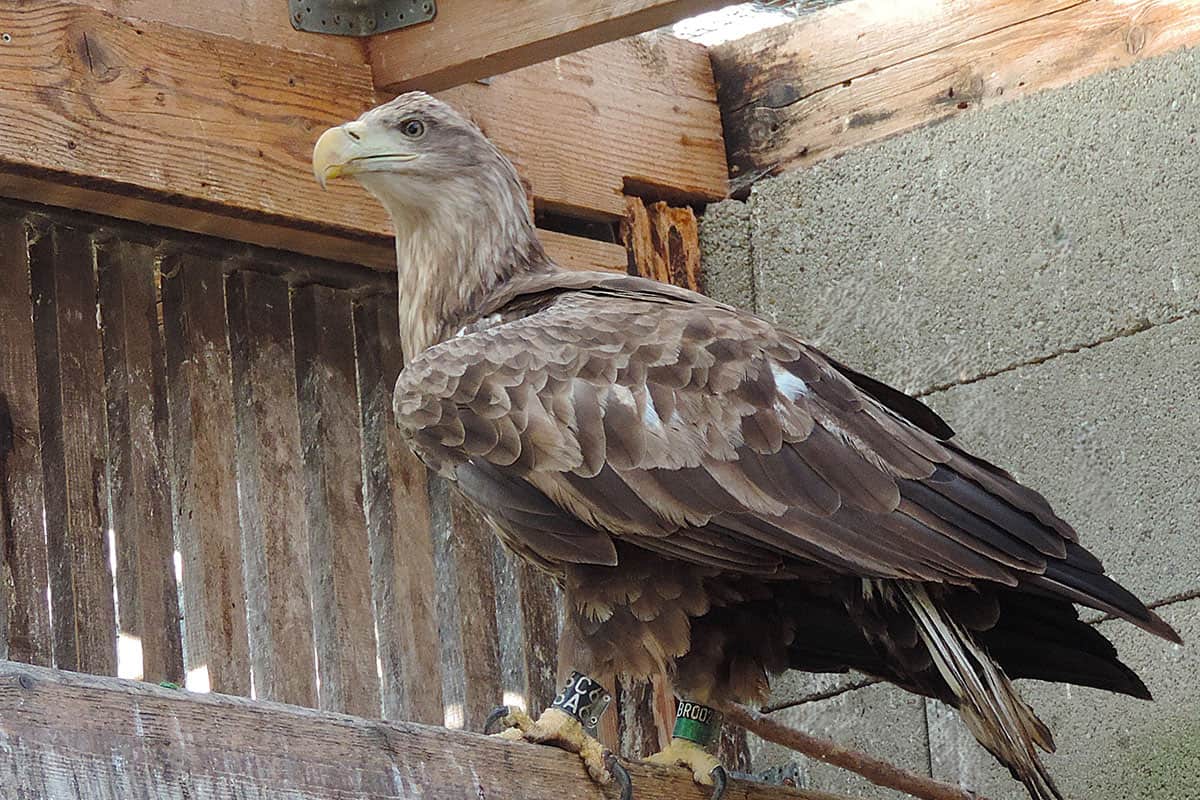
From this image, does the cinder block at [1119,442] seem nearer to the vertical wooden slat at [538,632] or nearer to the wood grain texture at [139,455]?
the vertical wooden slat at [538,632]

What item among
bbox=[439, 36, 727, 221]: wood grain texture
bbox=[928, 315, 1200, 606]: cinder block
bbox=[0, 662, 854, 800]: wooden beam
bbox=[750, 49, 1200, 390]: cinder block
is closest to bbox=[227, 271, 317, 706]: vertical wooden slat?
bbox=[439, 36, 727, 221]: wood grain texture

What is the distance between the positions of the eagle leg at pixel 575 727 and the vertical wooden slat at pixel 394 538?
3.50 feet

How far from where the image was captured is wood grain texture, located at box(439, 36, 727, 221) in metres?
5.89

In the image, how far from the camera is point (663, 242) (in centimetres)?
624

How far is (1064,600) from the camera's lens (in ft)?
14.7

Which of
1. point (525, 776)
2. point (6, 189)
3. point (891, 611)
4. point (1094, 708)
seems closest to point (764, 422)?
point (891, 611)

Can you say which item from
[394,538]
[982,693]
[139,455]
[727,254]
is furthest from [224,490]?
[982,693]

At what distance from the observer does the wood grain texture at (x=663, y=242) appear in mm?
6152

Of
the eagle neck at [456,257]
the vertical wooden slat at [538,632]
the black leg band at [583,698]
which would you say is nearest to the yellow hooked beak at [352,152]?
the eagle neck at [456,257]

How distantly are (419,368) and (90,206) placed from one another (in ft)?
3.63

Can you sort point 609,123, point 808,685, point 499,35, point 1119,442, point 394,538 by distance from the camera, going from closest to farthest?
point 499,35
point 1119,442
point 394,538
point 808,685
point 609,123

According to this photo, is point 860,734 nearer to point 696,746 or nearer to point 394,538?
point 696,746

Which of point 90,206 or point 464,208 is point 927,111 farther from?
point 90,206

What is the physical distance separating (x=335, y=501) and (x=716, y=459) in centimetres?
142
